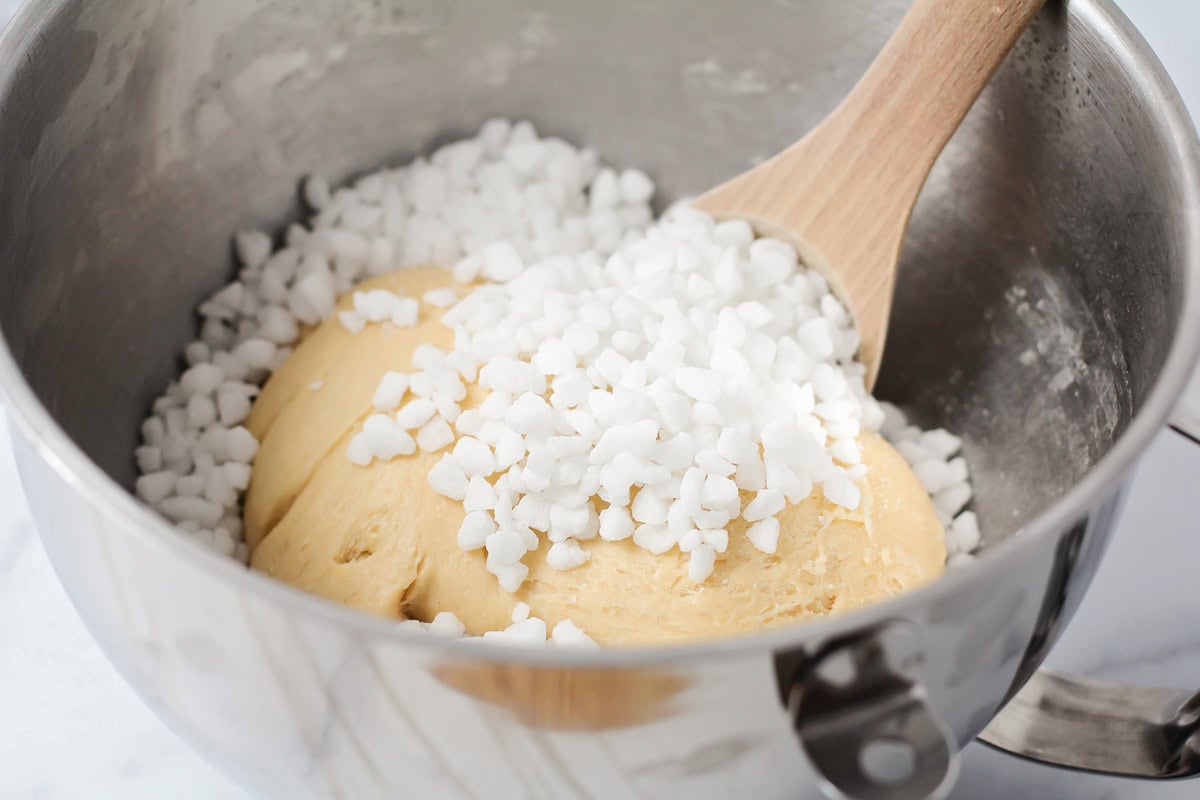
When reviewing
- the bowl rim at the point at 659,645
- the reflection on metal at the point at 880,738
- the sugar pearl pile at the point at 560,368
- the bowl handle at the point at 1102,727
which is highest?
the bowl rim at the point at 659,645

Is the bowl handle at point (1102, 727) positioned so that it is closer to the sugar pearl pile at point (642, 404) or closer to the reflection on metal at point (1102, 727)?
the reflection on metal at point (1102, 727)

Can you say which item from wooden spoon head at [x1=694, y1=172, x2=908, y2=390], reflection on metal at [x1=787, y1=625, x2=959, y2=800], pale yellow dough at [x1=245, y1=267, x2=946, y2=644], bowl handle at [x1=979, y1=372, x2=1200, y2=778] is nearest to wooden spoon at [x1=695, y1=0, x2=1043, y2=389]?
wooden spoon head at [x1=694, y1=172, x2=908, y2=390]

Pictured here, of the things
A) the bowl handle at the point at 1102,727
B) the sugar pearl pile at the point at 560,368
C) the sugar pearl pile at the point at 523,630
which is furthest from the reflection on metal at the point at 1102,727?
the sugar pearl pile at the point at 523,630

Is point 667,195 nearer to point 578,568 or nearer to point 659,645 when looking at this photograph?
point 578,568

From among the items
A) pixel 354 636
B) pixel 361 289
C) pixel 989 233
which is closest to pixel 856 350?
pixel 989 233

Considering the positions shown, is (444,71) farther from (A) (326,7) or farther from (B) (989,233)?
(B) (989,233)

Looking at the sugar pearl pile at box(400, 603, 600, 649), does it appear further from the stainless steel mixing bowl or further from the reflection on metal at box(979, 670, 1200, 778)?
the reflection on metal at box(979, 670, 1200, 778)
